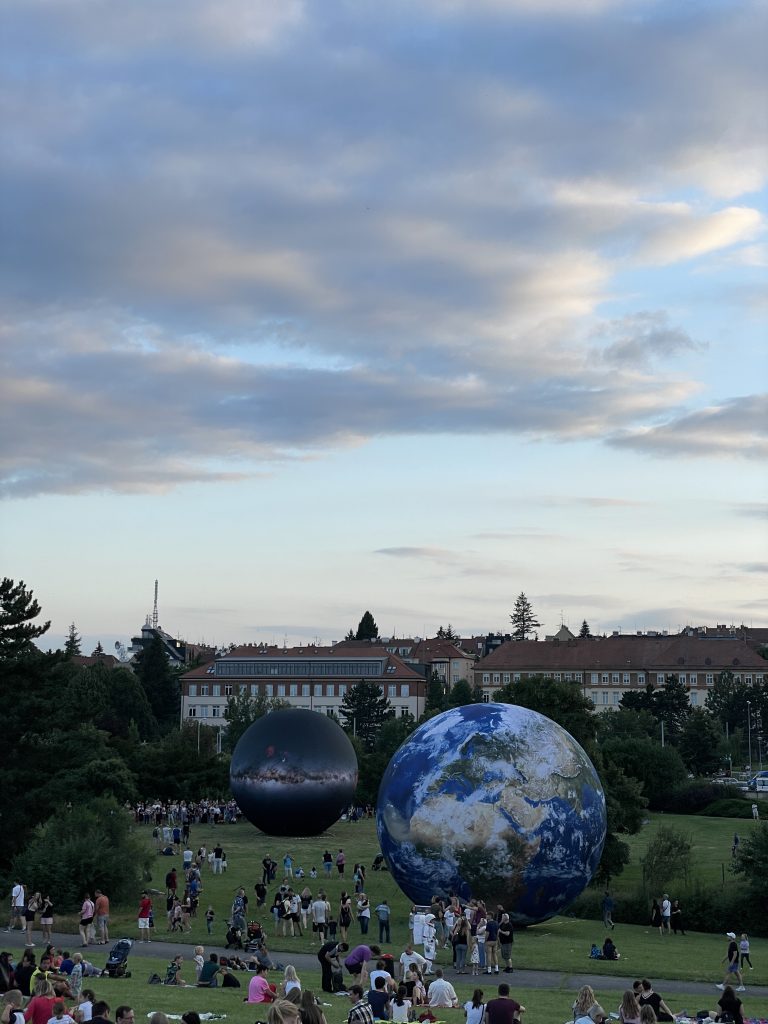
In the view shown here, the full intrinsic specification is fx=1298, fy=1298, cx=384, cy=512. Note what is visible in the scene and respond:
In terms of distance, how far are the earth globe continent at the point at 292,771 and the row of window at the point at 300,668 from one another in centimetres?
10516

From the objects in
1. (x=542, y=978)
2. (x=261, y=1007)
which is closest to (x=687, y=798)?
(x=542, y=978)

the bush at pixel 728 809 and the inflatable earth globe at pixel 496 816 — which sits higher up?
the inflatable earth globe at pixel 496 816

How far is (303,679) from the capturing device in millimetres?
162625

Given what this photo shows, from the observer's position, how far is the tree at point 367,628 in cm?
18688

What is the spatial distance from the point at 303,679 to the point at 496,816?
133157mm

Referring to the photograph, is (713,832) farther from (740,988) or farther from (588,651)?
(588,651)

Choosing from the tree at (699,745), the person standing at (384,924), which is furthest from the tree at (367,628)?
the person standing at (384,924)

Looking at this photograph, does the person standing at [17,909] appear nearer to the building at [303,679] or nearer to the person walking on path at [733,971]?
the person walking on path at [733,971]

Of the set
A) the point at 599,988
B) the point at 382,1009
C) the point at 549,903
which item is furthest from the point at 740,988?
the point at 382,1009

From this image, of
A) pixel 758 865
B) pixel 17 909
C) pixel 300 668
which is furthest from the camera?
pixel 300 668

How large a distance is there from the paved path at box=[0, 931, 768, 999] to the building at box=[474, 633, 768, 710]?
143 meters

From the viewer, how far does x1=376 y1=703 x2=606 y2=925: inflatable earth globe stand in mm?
30875

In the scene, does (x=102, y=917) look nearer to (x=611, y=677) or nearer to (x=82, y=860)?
(x=82, y=860)

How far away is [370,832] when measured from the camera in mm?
63938
